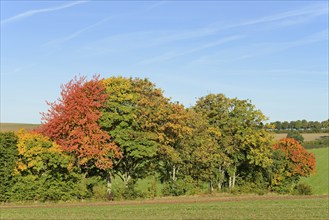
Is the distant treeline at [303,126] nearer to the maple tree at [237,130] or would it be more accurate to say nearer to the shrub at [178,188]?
the maple tree at [237,130]

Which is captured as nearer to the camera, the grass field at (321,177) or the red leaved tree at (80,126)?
the red leaved tree at (80,126)

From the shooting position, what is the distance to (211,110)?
45.7 metres

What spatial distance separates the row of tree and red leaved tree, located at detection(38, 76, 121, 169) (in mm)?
80

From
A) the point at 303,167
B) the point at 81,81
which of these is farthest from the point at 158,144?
the point at 303,167

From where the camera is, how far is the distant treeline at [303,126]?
129m

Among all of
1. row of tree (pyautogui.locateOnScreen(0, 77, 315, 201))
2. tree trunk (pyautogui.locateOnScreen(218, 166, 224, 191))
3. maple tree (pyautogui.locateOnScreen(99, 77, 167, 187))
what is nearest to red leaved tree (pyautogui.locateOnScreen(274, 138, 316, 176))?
row of tree (pyautogui.locateOnScreen(0, 77, 315, 201))

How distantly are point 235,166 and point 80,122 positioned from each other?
20.0 m

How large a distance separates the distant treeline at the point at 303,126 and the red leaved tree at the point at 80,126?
101635mm

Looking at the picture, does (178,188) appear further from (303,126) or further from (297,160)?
(303,126)

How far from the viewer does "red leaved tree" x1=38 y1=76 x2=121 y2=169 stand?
33219 mm

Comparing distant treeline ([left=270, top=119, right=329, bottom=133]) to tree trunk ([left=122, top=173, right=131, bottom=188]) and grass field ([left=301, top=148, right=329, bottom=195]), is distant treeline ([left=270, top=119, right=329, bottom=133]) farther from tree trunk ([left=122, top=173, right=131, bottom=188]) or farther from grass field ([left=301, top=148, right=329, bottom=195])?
tree trunk ([left=122, top=173, right=131, bottom=188])

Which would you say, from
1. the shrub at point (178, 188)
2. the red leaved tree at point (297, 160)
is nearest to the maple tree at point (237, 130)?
the red leaved tree at point (297, 160)

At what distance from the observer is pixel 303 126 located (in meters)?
135

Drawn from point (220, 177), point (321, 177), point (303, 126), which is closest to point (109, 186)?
point (220, 177)
